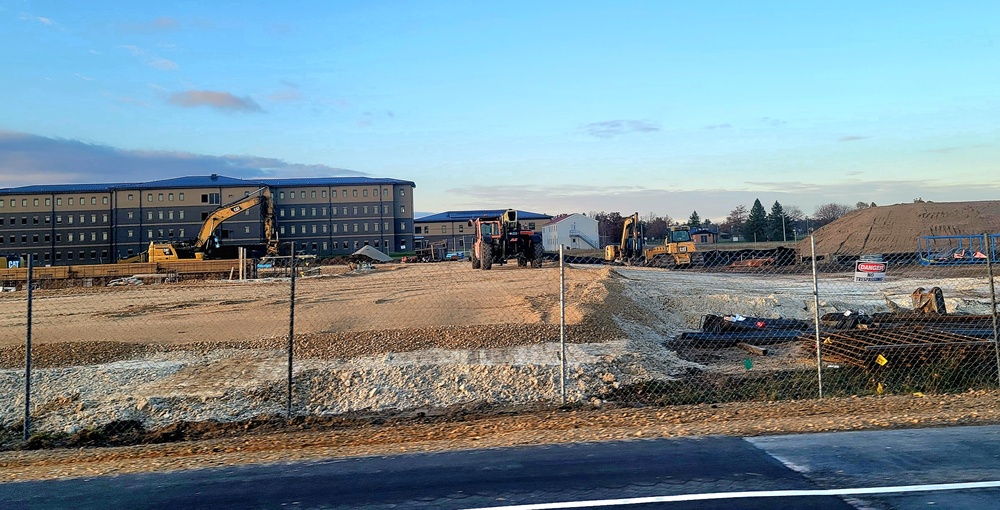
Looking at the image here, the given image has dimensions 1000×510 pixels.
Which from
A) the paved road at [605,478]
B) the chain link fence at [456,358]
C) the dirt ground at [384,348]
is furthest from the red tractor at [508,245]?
the paved road at [605,478]

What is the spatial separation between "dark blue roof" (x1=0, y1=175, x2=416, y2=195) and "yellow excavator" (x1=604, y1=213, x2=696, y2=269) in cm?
4547

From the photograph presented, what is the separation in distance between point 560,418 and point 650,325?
8.76m

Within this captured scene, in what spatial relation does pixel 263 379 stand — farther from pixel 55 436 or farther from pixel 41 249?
pixel 41 249

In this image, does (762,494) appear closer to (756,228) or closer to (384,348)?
(384,348)

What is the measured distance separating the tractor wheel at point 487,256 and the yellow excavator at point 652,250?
40.1 ft

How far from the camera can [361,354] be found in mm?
12586

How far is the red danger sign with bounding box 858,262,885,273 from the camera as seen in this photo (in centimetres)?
885

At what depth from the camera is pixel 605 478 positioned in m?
5.57

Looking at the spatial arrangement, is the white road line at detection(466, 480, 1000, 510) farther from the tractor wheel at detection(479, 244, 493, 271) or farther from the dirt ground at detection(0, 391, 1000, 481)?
the tractor wheel at detection(479, 244, 493, 271)

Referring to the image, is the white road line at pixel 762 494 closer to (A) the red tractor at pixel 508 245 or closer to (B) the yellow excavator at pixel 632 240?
(A) the red tractor at pixel 508 245

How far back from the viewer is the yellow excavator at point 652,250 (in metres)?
42.2

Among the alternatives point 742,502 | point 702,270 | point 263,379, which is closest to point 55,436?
point 263,379

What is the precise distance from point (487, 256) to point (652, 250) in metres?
15.2

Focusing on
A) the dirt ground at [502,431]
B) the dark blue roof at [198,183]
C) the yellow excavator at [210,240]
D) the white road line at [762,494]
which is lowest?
the dirt ground at [502,431]
